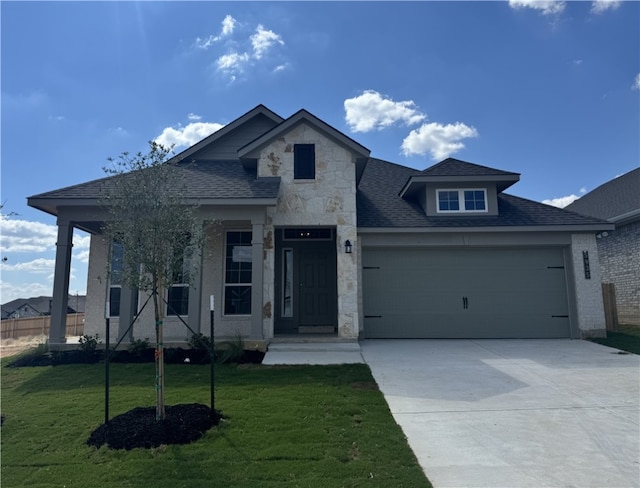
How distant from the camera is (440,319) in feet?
34.1

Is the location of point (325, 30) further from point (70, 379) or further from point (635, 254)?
point (635, 254)

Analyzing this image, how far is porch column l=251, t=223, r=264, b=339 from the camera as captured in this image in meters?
8.73

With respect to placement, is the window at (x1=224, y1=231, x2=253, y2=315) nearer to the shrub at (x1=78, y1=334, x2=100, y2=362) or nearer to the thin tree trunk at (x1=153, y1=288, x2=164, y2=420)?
the shrub at (x1=78, y1=334, x2=100, y2=362)

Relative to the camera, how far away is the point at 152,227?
4.62m

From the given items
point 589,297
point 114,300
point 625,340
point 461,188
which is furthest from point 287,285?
point 625,340

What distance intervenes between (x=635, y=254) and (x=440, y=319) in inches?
324

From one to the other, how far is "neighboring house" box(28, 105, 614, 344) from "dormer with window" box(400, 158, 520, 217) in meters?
0.03

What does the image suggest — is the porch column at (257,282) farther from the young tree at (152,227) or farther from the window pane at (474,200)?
the window pane at (474,200)

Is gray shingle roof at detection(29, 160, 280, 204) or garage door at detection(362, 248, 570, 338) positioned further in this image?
garage door at detection(362, 248, 570, 338)

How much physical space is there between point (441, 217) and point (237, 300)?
614 cm

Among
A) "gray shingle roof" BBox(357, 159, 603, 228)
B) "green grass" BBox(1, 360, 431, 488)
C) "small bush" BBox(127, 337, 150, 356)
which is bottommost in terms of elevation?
"green grass" BBox(1, 360, 431, 488)

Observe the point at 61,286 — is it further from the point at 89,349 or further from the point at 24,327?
the point at 24,327

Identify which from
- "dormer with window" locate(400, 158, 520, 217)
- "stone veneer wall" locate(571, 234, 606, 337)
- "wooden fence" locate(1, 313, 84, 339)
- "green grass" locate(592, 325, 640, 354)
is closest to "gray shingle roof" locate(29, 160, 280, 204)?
"dormer with window" locate(400, 158, 520, 217)

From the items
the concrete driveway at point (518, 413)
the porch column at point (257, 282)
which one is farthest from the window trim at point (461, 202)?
the porch column at point (257, 282)
